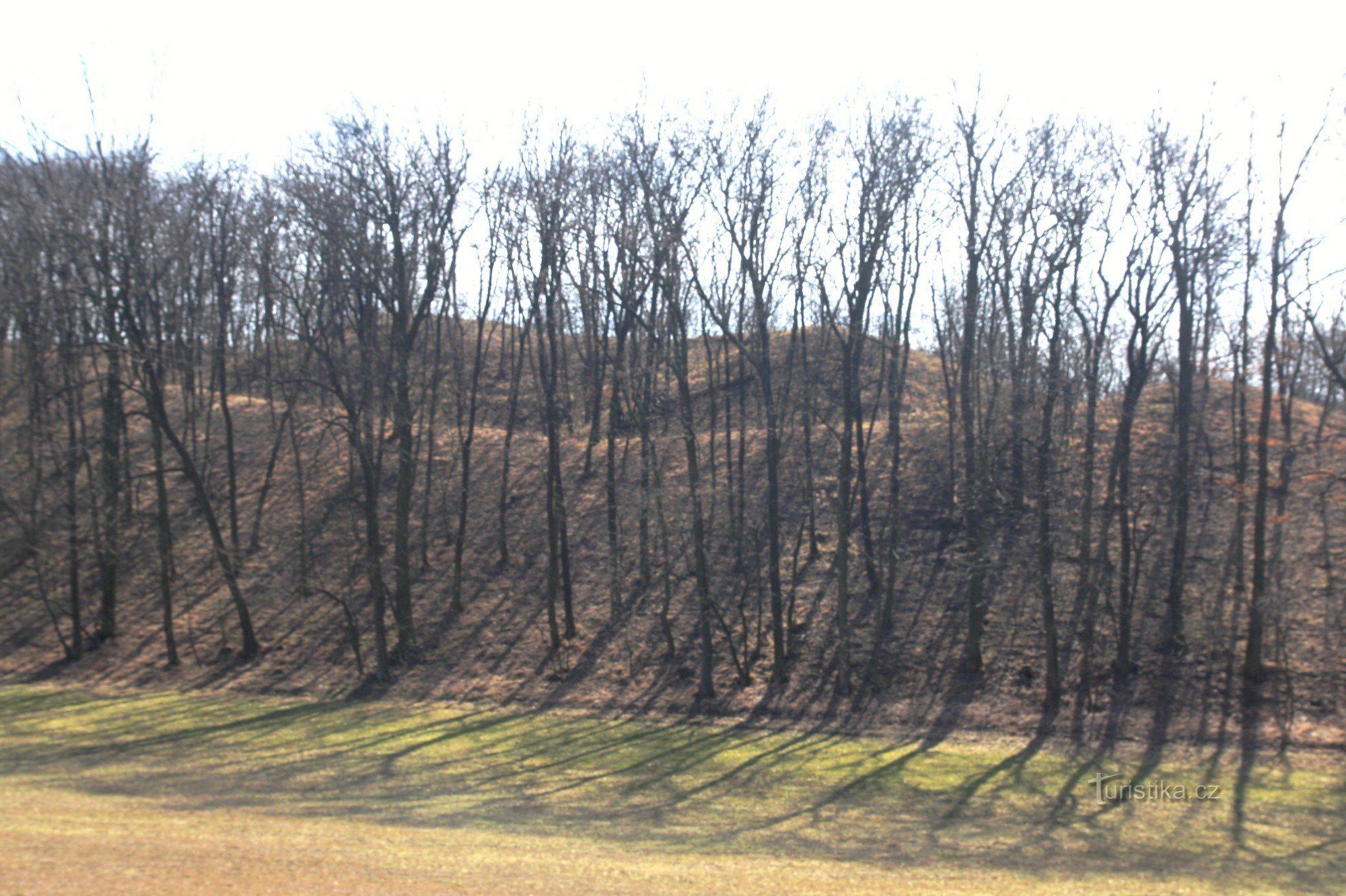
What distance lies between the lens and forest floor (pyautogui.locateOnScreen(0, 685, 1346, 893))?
1017cm

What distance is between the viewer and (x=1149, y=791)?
15.6 m

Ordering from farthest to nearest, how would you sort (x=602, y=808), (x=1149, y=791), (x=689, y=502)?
(x=689, y=502)
(x=1149, y=791)
(x=602, y=808)

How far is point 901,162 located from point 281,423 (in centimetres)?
2151

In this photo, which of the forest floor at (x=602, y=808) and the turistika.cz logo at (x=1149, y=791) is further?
the turistika.cz logo at (x=1149, y=791)

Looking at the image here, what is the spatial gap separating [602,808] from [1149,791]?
8.88m

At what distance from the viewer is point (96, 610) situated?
2894cm

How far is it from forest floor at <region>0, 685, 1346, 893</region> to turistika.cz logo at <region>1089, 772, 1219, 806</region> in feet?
0.43

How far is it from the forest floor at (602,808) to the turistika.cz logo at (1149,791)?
0.13m

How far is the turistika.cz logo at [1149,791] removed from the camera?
15.3 meters

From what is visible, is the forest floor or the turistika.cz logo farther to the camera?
the turistika.cz logo

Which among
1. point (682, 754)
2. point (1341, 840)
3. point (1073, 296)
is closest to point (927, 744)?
→ point (682, 754)

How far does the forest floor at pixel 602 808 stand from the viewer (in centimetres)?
1017

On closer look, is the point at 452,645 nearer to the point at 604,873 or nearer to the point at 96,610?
the point at 96,610

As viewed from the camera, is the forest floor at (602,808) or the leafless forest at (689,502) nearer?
the forest floor at (602,808)
